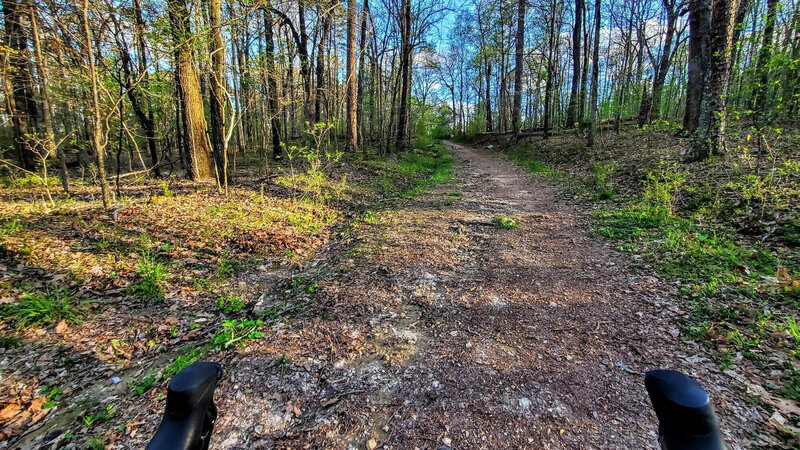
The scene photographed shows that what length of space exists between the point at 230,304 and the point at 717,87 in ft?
31.9

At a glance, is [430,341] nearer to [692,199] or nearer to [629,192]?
[692,199]

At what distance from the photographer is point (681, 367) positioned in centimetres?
262

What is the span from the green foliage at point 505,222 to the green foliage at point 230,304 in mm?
4554

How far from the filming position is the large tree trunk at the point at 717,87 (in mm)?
6219

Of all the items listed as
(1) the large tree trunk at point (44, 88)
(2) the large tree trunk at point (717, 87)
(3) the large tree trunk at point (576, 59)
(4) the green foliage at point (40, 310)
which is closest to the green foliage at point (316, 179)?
(1) the large tree trunk at point (44, 88)

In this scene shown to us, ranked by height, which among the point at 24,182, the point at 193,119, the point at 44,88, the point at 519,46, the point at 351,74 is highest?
the point at 519,46

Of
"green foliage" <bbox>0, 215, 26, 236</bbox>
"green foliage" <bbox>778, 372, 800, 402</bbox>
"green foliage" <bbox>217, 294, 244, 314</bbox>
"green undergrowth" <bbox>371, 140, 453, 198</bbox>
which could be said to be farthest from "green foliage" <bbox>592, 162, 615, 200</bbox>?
"green foliage" <bbox>0, 215, 26, 236</bbox>

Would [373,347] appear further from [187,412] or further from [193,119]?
[193,119]

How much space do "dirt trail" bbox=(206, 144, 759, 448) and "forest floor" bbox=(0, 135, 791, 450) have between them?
1cm

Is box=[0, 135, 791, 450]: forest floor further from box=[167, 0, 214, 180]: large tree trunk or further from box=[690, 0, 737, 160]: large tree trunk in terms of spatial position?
box=[690, 0, 737, 160]: large tree trunk

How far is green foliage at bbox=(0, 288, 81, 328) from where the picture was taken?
318 centimetres

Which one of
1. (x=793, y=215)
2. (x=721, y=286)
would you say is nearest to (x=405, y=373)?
(x=721, y=286)

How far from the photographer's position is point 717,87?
6.50 meters

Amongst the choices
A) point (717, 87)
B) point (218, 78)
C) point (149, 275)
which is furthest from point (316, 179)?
point (717, 87)
